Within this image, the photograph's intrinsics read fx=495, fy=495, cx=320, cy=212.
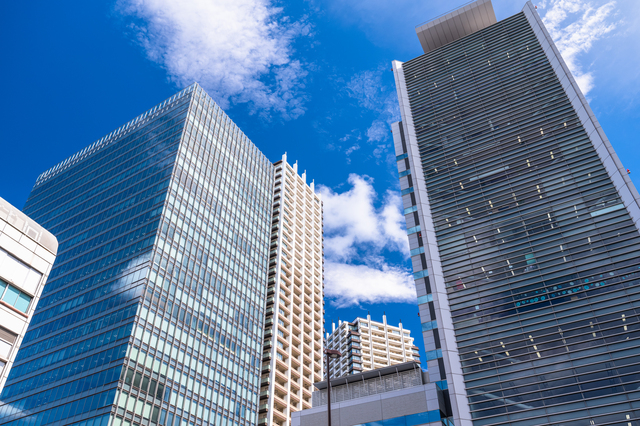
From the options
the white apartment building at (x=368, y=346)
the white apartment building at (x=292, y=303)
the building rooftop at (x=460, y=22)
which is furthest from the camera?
the white apartment building at (x=368, y=346)

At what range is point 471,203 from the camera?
160ft

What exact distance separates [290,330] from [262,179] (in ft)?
120

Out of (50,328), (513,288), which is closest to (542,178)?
(513,288)

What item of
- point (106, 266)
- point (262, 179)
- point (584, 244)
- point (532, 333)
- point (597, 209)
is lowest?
point (532, 333)

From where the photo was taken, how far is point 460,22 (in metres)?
72.1

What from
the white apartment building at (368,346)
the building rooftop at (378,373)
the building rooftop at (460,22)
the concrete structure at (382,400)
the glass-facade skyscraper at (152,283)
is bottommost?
the concrete structure at (382,400)

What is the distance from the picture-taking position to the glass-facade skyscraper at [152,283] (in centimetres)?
6750

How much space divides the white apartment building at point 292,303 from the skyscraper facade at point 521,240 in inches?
2048

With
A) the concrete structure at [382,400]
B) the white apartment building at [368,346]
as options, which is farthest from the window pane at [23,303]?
the white apartment building at [368,346]

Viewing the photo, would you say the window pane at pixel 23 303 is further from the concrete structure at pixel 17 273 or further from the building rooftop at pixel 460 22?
the building rooftop at pixel 460 22

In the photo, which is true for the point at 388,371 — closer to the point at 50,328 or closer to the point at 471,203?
the point at 471,203

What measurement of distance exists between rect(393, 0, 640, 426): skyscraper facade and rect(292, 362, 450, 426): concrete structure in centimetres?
210

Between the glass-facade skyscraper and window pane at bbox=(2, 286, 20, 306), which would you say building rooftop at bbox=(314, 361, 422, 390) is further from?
the glass-facade skyscraper

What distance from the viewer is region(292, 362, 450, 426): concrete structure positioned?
41.5m
